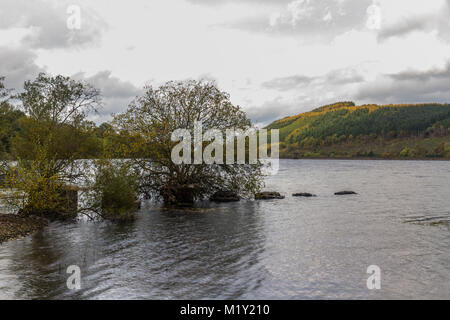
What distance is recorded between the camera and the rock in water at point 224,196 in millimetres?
41469

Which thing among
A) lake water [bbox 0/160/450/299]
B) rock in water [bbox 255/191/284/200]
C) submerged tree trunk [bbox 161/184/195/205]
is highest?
submerged tree trunk [bbox 161/184/195/205]

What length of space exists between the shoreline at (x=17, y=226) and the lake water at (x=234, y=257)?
81cm

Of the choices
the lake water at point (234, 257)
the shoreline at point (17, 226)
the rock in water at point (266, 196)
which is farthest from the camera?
the rock in water at point (266, 196)

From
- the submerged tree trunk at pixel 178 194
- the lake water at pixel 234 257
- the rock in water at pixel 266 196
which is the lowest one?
the lake water at pixel 234 257

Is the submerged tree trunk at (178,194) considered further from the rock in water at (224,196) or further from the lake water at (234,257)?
the lake water at (234,257)

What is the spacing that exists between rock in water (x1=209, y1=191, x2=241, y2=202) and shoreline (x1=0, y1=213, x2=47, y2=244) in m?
19.1

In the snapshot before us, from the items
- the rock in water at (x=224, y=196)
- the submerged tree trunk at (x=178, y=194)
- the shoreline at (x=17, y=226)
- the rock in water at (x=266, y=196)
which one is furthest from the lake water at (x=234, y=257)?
the rock in water at (x=266, y=196)

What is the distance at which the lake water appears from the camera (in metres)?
14.3

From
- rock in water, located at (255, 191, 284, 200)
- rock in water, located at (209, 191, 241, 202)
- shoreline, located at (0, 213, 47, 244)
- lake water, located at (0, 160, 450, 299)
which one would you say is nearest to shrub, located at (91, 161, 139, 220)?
lake water, located at (0, 160, 450, 299)

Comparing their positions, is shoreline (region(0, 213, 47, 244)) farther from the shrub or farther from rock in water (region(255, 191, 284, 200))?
rock in water (region(255, 191, 284, 200))
